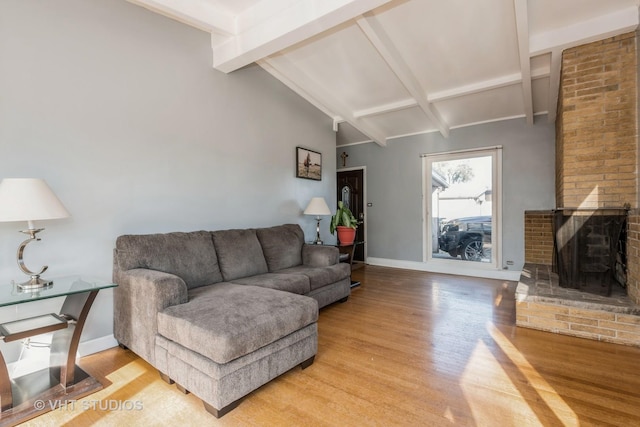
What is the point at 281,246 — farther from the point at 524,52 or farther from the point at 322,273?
the point at 524,52

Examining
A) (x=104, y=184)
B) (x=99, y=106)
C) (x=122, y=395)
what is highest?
(x=99, y=106)

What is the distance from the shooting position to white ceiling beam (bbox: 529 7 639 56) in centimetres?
271

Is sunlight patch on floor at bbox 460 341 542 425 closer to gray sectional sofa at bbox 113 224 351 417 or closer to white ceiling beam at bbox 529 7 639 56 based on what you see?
gray sectional sofa at bbox 113 224 351 417

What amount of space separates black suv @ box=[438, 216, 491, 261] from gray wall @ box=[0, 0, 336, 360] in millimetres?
3403

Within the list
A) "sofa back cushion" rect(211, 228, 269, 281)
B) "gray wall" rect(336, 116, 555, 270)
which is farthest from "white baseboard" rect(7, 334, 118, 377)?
"gray wall" rect(336, 116, 555, 270)

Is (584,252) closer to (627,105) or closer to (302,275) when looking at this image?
(627,105)

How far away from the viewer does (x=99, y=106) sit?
249 centimetres

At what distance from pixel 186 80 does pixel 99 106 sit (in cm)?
88

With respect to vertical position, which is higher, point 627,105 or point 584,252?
point 627,105

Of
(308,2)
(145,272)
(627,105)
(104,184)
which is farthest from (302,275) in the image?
(627,105)

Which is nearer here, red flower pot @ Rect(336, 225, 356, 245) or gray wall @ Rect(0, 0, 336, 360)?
gray wall @ Rect(0, 0, 336, 360)

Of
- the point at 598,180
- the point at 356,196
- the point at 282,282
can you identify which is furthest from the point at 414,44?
the point at 356,196

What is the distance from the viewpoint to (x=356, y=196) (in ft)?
21.1

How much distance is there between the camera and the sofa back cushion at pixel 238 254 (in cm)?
299
